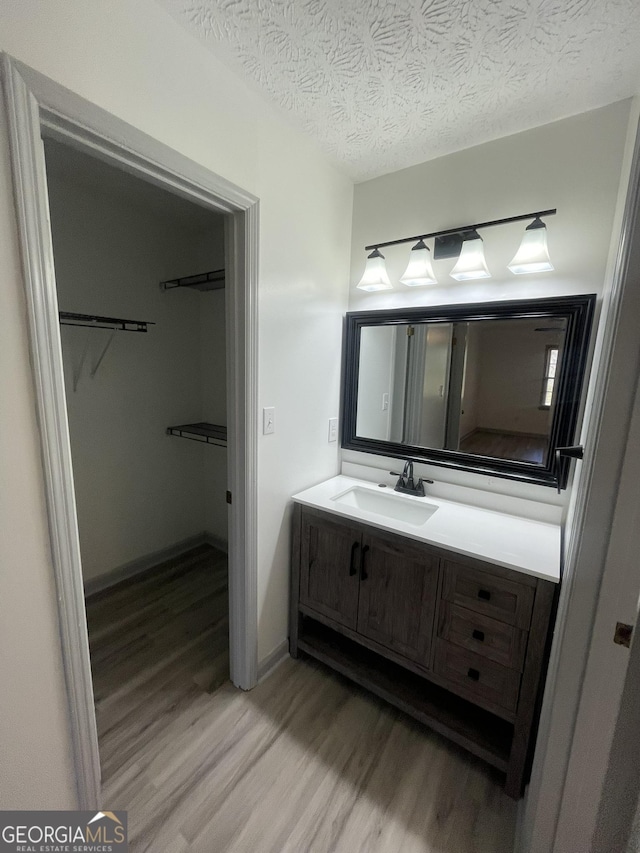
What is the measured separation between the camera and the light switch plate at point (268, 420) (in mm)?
1574

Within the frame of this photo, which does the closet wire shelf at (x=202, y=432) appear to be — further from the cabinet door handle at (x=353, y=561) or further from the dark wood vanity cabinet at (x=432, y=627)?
the cabinet door handle at (x=353, y=561)

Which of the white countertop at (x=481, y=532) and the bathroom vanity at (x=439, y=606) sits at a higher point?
the white countertop at (x=481, y=532)

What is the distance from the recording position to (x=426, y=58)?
3.73 ft

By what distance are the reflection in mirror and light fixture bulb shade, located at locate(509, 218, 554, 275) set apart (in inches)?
8.5

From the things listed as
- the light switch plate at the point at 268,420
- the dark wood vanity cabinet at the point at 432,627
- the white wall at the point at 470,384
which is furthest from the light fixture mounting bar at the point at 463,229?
the dark wood vanity cabinet at the point at 432,627

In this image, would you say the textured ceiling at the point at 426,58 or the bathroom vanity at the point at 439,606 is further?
the bathroom vanity at the point at 439,606

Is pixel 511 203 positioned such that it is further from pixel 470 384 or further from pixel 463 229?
pixel 470 384

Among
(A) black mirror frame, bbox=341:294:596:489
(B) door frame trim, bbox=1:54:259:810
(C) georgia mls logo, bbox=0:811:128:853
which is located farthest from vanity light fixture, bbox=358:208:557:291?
(C) georgia mls logo, bbox=0:811:128:853

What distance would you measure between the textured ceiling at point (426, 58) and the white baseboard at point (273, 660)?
8.07 feet

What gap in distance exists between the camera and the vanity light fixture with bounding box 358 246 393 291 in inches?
72.0

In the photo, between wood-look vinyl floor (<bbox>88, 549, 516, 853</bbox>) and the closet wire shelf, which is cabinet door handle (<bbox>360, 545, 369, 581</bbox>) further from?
the closet wire shelf

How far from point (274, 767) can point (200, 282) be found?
2514 mm

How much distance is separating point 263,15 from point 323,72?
267 millimetres

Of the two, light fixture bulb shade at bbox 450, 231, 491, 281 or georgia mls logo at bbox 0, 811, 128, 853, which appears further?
light fixture bulb shade at bbox 450, 231, 491, 281
